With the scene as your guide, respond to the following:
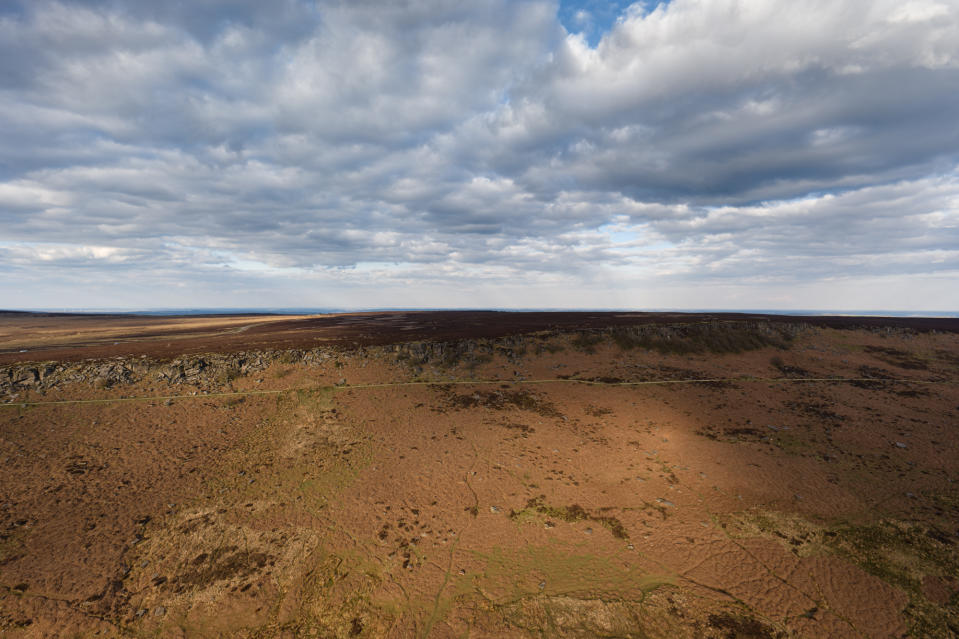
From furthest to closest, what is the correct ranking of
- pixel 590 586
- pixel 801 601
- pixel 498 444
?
pixel 498 444
pixel 590 586
pixel 801 601

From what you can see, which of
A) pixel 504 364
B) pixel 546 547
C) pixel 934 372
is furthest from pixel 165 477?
pixel 934 372

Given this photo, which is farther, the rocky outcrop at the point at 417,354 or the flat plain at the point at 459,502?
the rocky outcrop at the point at 417,354

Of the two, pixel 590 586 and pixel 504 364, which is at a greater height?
pixel 504 364

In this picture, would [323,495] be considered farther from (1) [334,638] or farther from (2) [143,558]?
(1) [334,638]

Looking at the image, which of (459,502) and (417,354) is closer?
(459,502)

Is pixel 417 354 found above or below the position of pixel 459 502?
above

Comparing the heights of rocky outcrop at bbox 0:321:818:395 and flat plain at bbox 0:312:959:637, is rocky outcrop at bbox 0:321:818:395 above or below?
above

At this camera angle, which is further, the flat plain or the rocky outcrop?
the rocky outcrop

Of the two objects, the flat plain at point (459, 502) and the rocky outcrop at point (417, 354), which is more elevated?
the rocky outcrop at point (417, 354)
